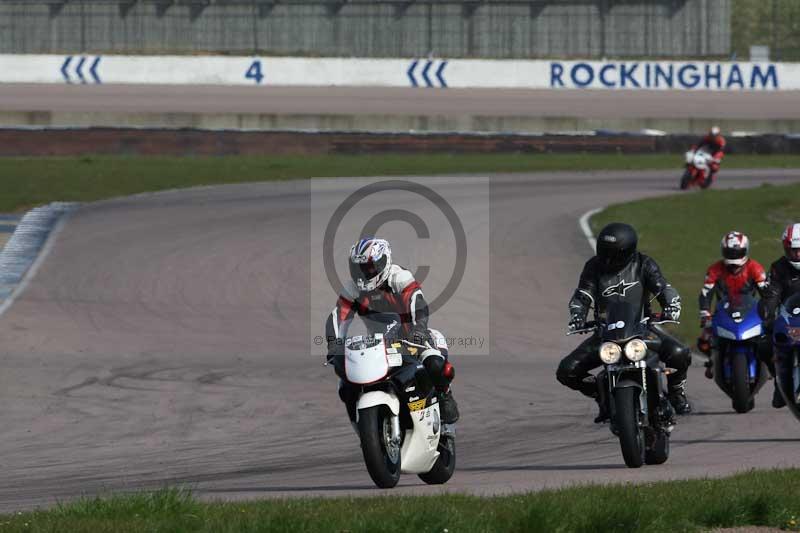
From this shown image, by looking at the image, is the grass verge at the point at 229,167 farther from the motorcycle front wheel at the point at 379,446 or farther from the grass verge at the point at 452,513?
the grass verge at the point at 452,513

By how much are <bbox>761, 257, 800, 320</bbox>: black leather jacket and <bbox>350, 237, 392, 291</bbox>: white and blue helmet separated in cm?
474

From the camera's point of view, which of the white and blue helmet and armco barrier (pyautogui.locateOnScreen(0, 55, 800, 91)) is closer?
the white and blue helmet

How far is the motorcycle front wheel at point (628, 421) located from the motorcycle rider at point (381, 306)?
3.96 feet

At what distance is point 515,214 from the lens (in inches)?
1097

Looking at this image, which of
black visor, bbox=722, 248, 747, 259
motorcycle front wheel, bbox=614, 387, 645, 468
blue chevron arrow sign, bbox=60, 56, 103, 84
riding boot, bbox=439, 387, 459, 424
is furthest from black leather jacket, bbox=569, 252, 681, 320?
blue chevron arrow sign, bbox=60, 56, 103, 84

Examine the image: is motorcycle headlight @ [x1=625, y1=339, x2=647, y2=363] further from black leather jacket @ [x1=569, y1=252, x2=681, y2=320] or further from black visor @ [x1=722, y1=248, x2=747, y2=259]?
black visor @ [x1=722, y1=248, x2=747, y2=259]

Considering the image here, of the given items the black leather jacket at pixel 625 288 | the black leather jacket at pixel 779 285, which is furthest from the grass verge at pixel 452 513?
the black leather jacket at pixel 779 285

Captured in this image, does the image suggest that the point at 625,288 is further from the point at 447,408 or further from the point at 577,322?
the point at 447,408

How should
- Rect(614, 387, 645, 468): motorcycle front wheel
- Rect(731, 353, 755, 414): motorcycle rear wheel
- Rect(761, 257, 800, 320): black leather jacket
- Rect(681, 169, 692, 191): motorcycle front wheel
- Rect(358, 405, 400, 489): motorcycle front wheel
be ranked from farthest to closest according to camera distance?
Rect(681, 169, 692, 191): motorcycle front wheel < Rect(731, 353, 755, 414): motorcycle rear wheel < Rect(761, 257, 800, 320): black leather jacket < Rect(614, 387, 645, 468): motorcycle front wheel < Rect(358, 405, 400, 489): motorcycle front wheel

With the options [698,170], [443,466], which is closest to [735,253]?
[443,466]

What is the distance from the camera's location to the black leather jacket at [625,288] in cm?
1031

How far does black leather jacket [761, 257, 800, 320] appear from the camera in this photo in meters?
12.7

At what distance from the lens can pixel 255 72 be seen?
49031 mm

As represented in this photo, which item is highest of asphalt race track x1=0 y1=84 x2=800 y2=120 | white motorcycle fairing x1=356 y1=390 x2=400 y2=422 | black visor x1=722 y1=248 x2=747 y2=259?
asphalt race track x1=0 y1=84 x2=800 y2=120
